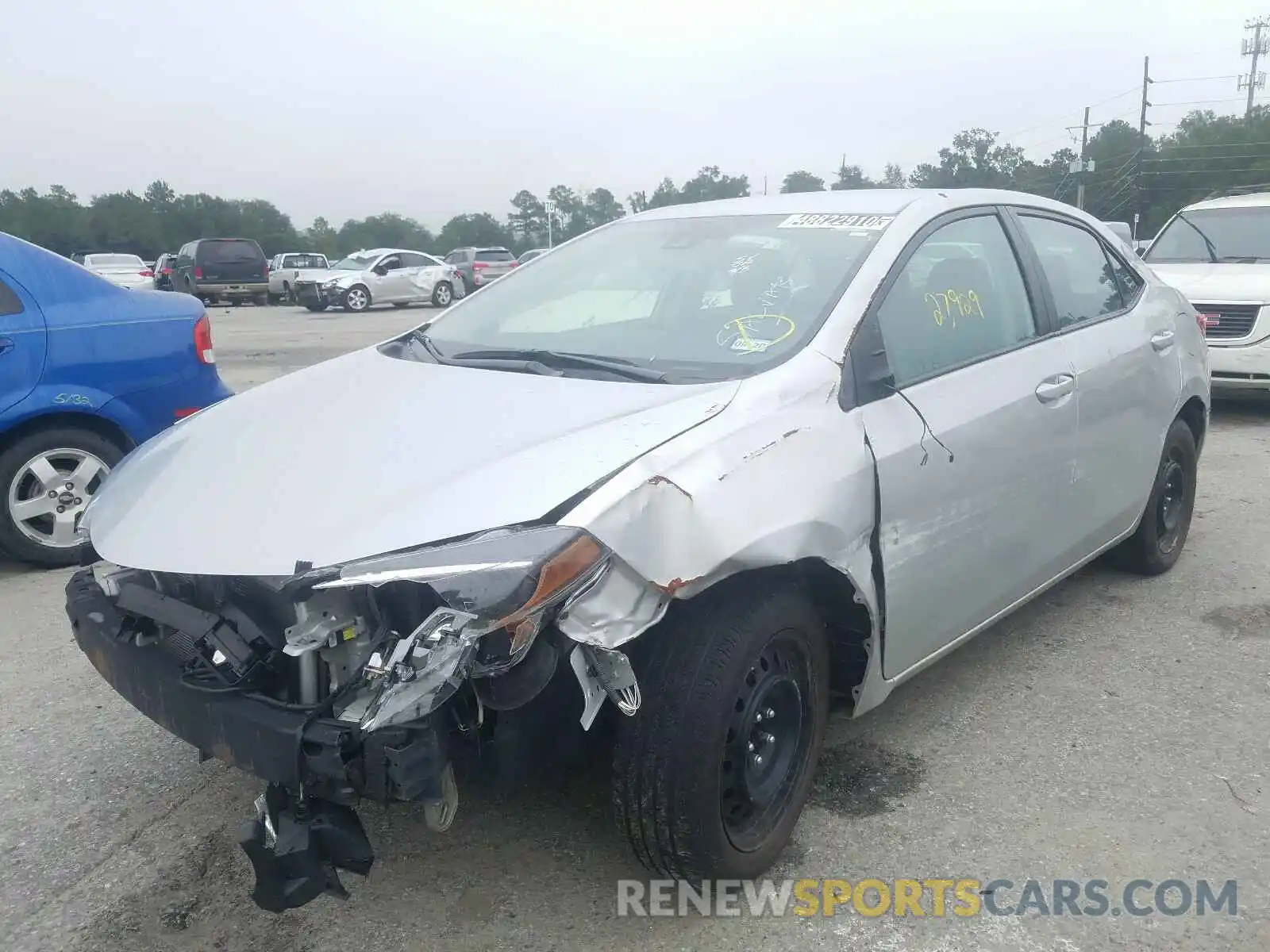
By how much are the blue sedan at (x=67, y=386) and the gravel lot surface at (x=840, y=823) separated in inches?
40.8

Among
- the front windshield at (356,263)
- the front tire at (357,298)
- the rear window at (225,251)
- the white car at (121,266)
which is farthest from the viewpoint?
the rear window at (225,251)

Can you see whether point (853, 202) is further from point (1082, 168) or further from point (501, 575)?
point (1082, 168)

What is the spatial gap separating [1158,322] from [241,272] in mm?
27805

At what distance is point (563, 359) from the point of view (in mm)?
3014

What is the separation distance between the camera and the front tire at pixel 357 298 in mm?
25469

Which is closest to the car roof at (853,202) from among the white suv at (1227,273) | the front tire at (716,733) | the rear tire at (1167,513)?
the rear tire at (1167,513)

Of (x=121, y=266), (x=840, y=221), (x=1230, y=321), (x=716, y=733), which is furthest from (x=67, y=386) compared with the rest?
(x=121, y=266)

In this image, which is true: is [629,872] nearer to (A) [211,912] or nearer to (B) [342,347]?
(A) [211,912]

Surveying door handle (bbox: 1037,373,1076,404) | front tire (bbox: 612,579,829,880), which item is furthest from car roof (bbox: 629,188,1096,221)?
front tire (bbox: 612,579,829,880)

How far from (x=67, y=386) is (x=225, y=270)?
25341 millimetres

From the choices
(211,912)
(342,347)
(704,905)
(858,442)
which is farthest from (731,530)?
(342,347)

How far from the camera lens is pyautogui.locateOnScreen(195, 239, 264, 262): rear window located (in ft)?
92.1

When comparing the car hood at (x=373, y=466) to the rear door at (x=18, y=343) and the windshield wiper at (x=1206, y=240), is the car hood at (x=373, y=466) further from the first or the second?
the windshield wiper at (x=1206, y=240)

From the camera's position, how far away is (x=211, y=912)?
2.51 meters
